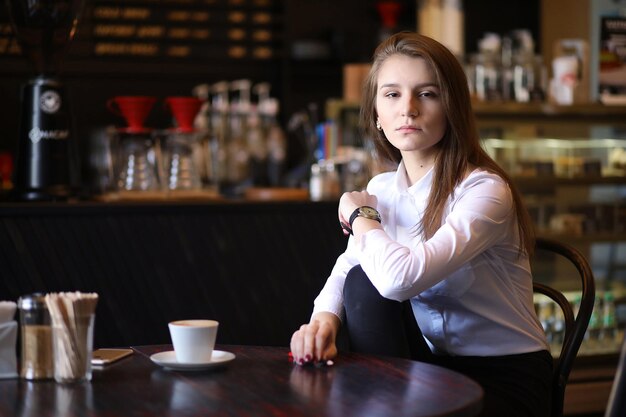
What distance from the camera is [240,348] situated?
1839 mm

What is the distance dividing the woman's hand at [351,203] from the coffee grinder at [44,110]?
1.22 meters

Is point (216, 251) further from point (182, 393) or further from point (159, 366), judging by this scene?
point (182, 393)

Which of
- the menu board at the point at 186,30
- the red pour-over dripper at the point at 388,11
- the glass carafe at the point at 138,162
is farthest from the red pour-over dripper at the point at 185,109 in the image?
the red pour-over dripper at the point at 388,11

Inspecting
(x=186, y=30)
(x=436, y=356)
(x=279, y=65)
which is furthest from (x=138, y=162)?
(x=279, y=65)

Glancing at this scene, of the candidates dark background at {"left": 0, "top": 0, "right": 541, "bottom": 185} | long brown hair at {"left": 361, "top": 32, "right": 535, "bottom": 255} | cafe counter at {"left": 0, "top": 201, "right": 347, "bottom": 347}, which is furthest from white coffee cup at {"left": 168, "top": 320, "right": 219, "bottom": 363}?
dark background at {"left": 0, "top": 0, "right": 541, "bottom": 185}

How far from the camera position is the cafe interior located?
1.58 metres

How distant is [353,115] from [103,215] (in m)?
1.64

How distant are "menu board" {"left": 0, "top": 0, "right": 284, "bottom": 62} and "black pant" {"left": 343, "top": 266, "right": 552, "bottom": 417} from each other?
3.69 m

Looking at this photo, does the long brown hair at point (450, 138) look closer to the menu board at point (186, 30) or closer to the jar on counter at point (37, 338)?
the jar on counter at point (37, 338)

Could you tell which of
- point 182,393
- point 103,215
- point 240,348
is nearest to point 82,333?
point 182,393

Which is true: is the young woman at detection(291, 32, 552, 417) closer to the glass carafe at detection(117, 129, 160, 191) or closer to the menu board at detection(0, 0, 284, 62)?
the glass carafe at detection(117, 129, 160, 191)

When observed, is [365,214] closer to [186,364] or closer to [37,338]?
[186,364]

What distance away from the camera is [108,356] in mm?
1748

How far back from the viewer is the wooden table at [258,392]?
4.51 feet
